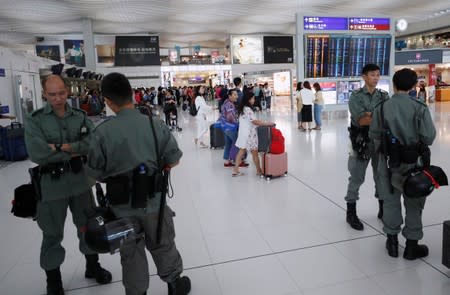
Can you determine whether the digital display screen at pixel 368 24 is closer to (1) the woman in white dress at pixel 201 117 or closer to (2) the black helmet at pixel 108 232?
(1) the woman in white dress at pixel 201 117

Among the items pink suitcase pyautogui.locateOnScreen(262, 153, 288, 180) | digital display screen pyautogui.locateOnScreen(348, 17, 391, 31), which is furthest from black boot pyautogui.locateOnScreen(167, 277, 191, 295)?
digital display screen pyautogui.locateOnScreen(348, 17, 391, 31)

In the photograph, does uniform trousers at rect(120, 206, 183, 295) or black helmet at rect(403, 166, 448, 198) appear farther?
black helmet at rect(403, 166, 448, 198)

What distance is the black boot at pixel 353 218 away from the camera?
3179 mm

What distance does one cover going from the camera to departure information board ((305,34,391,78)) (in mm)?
11245

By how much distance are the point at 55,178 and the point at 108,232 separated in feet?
2.33

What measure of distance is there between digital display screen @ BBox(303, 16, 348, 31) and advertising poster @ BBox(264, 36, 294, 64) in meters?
15.0

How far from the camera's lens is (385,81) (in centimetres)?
1223

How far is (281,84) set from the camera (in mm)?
33406

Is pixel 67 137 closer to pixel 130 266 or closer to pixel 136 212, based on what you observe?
pixel 136 212

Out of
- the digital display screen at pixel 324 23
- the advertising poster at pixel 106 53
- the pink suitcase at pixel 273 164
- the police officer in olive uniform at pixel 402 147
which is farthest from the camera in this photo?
the advertising poster at pixel 106 53

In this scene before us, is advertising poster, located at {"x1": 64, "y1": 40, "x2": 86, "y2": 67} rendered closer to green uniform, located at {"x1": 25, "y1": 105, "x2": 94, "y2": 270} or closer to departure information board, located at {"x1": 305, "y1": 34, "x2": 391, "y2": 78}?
departure information board, located at {"x1": 305, "y1": 34, "x2": 391, "y2": 78}

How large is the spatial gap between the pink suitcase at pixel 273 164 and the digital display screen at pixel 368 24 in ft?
27.8

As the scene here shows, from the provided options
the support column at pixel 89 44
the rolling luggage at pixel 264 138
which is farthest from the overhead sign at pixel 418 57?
the rolling luggage at pixel 264 138

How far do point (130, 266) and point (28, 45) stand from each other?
30582 millimetres
